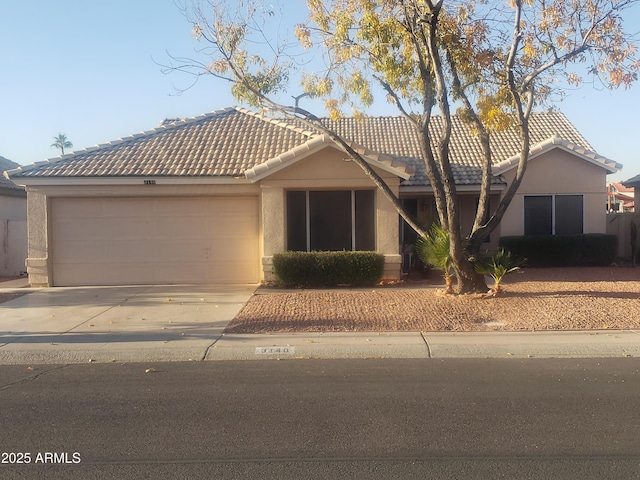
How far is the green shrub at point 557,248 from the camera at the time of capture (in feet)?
59.5

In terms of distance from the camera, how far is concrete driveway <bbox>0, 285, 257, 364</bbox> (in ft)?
29.1

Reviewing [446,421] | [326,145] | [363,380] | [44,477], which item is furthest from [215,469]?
[326,145]

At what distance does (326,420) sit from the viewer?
19.4 feet

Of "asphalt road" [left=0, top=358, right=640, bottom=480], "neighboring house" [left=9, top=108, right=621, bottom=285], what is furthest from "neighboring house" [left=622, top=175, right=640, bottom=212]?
"asphalt road" [left=0, top=358, right=640, bottom=480]

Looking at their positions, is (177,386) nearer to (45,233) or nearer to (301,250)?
(301,250)

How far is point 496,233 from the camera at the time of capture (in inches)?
747

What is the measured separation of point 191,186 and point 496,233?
31.2 ft

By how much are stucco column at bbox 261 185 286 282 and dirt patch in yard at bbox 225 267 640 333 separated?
1.24 m

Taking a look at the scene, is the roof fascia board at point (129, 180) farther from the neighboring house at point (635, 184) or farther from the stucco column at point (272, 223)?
the neighboring house at point (635, 184)

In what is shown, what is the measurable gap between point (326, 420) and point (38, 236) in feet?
40.5

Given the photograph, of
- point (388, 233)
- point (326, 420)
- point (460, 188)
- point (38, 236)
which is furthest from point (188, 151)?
point (326, 420)

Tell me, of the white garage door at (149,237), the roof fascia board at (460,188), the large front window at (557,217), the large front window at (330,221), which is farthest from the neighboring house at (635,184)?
the white garage door at (149,237)

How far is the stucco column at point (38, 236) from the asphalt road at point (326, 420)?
8074 mm

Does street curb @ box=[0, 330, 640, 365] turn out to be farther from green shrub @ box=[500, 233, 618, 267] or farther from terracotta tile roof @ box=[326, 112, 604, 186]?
terracotta tile roof @ box=[326, 112, 604, 186]
